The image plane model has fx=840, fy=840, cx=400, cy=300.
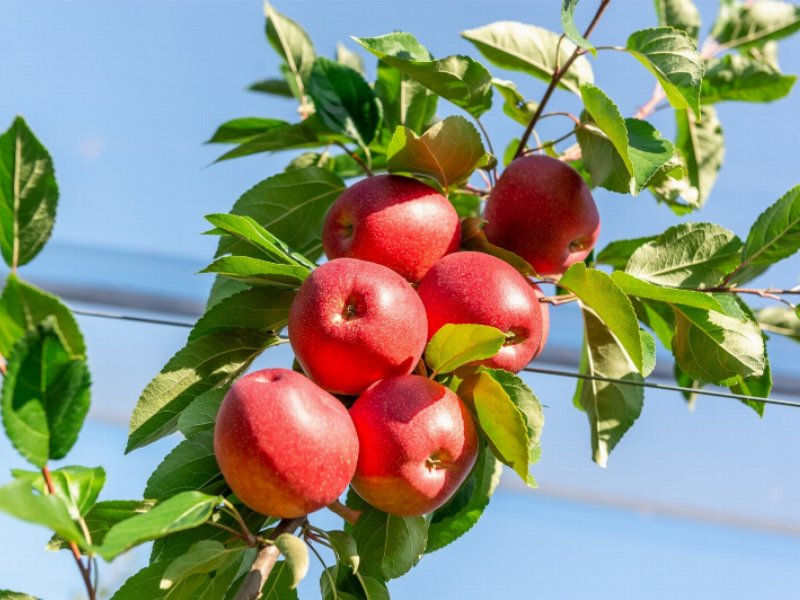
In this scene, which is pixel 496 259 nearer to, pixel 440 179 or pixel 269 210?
pixel 440 179

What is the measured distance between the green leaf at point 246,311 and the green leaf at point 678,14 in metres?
0.52

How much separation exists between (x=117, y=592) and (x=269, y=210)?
32 centimetres

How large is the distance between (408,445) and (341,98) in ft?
1.20

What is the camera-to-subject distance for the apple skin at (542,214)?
0.58 m

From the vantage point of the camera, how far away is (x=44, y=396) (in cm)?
33

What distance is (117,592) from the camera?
1.48 feet

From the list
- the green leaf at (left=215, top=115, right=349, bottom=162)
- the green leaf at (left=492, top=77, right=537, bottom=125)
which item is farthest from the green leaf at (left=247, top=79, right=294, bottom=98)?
the green leaf at (left=492, top=77, right=537, bottom=125)

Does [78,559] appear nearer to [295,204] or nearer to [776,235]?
[295,204]

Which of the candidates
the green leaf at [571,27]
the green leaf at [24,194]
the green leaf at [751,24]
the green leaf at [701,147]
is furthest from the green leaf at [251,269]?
the green leaf at [751,24]

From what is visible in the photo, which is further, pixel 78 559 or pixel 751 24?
pixel 751 24

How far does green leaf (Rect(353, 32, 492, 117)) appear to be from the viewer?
56 cm

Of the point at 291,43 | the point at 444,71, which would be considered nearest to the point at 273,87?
the point at 291,43

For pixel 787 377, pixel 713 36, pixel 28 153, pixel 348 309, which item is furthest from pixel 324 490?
pixel 787 377

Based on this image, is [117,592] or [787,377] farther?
[787,377]
